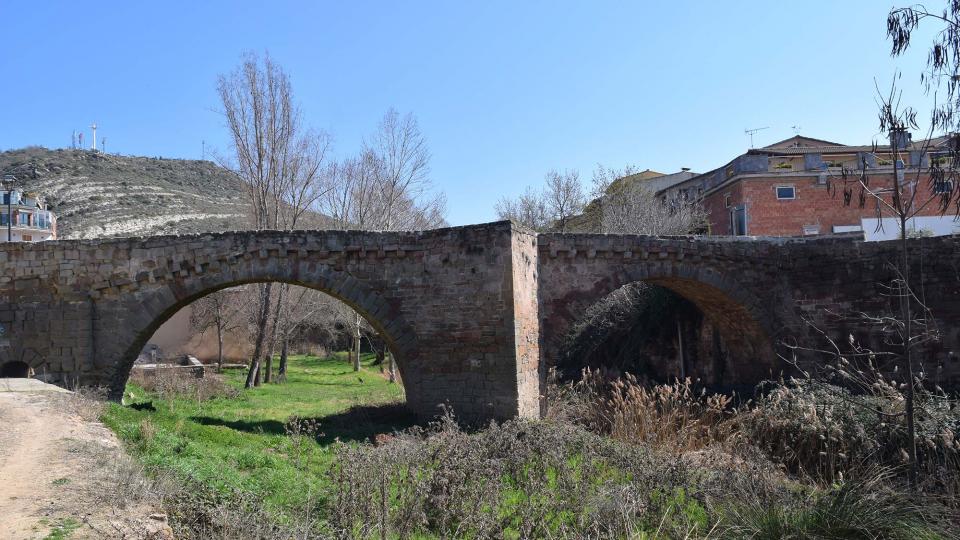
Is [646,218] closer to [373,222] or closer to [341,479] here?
[373,222]

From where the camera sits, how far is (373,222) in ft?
85.9

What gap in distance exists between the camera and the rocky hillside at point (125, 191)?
4594 centimetres

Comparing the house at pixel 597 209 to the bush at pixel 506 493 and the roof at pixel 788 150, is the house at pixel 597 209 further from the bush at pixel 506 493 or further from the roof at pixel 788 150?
the bush at pixel 506 493

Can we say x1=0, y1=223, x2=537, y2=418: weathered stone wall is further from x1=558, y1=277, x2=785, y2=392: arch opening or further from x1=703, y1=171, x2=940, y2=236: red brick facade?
x1=703, y1=171, x2=940, y2=236: red brick facade

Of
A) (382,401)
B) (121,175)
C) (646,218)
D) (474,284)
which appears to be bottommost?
(382,401)

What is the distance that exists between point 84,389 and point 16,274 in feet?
8.56

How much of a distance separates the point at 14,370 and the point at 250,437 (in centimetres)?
545

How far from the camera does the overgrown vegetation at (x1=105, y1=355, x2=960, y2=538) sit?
5617 millimetres

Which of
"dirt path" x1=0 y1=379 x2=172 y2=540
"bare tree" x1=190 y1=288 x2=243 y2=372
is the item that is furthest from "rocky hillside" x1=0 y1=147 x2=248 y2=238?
"dirt path" x1=0 y1=379 x2=172 y2=540

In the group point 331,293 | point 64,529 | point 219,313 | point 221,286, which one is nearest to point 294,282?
point 331,293

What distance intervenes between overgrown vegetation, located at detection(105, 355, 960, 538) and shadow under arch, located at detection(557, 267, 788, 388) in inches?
149

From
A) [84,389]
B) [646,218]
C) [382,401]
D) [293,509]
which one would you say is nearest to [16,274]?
[84,389]

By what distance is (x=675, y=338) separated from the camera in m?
18.2

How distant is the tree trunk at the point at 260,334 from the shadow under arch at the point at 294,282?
25.2 ft
